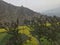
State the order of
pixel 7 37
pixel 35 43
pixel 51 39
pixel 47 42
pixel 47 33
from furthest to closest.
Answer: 1. pixel 47 33
2. pixel 51 39
3. pixel 47 42
4. pixel 35 43
5. pixel 7 37

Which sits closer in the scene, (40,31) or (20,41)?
(20,41)

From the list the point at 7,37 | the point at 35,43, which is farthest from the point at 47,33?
the point at 7,37

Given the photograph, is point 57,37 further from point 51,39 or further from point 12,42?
point 12,42

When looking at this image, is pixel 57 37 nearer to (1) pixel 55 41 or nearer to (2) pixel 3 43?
(1) pixel 55 41

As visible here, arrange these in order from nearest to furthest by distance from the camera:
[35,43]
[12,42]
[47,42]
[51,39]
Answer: [12,42] < [35,43] < [47,42] < [51,39]

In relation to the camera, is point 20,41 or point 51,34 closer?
point 20,41

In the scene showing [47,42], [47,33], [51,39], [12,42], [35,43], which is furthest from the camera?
[47,33]

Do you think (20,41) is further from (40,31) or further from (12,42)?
(40,31)

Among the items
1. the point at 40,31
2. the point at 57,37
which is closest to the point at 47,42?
the point at 57,37
